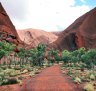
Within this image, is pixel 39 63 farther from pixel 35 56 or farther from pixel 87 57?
pixel 87 57

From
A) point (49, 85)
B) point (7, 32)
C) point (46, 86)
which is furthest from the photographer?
point (7, 32)

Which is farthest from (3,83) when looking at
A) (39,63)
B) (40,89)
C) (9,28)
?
(9,28)

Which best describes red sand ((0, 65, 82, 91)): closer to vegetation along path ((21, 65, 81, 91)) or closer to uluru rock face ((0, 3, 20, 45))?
vegetation along path ((21, 65, 81, 91))

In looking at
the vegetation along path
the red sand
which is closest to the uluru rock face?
the vegetation along path

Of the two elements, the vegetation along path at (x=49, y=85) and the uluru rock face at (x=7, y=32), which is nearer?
the vegetation along path at (x=49, y=85)

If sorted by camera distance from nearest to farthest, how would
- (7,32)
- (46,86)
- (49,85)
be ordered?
(46,86), (49,85), (7,32)

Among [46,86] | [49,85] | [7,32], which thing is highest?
[7,32]

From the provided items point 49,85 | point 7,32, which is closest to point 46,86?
point 49,85

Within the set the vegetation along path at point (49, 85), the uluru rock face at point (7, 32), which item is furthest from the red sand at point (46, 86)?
the uluru rock face at point (7, 32)

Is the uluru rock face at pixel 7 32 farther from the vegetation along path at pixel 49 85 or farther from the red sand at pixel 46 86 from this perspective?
the red sand at pixel 46 86

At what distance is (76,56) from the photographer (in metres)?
141

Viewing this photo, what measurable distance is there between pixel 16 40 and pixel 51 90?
15025 cm

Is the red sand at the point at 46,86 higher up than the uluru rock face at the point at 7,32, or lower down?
lower down

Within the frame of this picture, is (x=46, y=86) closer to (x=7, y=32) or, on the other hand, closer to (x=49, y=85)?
(x=49, y=85)
